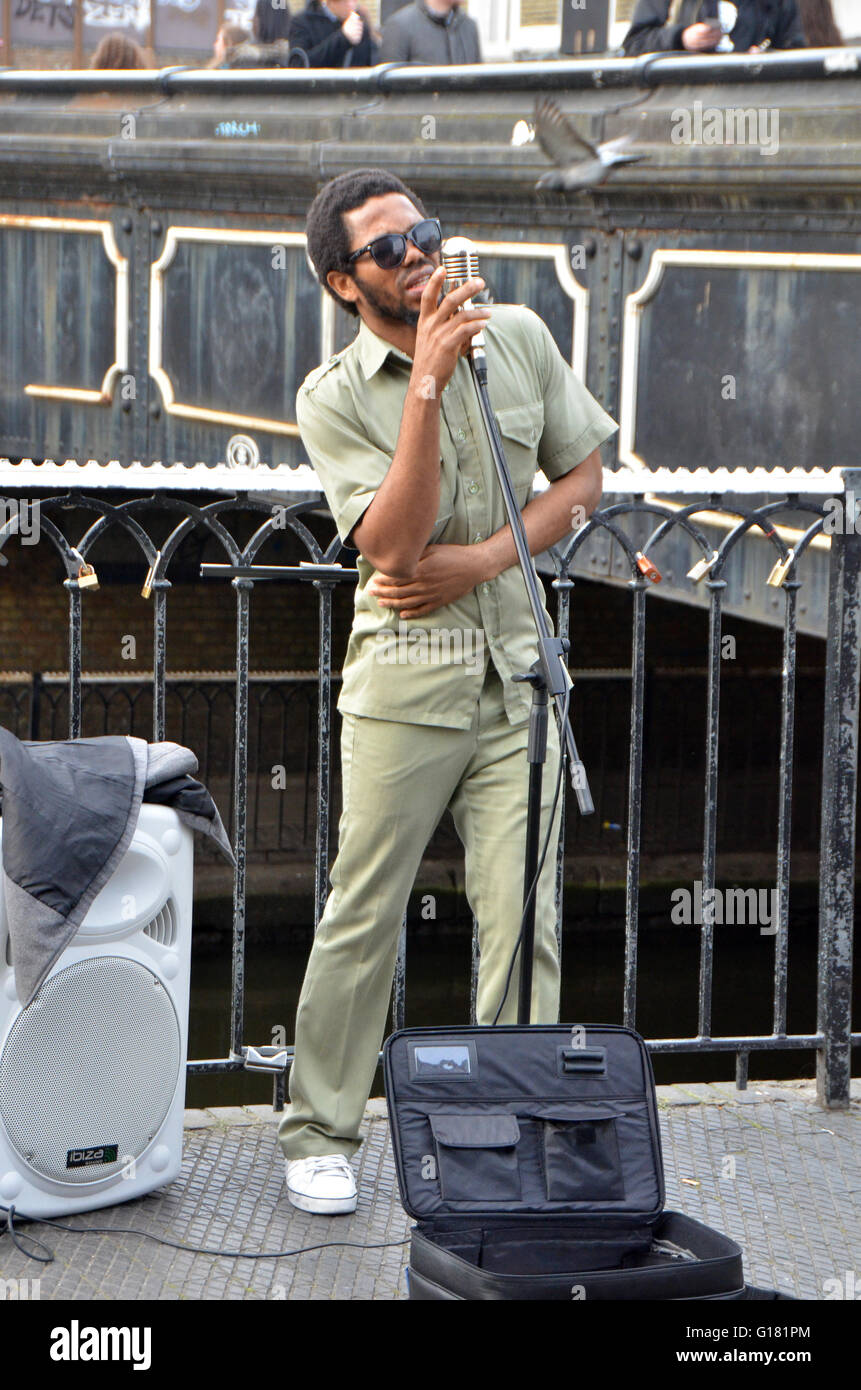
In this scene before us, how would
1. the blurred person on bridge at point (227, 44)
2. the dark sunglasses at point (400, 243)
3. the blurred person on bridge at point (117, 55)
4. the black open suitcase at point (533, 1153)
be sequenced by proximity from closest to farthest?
the black open suitcase at point (533, 1153) < the dark sunglasses at point (400, 243) < the blurred person on bridge at point (227, 44) < the blurred person on bridge at point (117, 55)

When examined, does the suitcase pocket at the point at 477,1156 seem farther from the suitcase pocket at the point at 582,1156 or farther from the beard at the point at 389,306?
the beard at the point at 389,306

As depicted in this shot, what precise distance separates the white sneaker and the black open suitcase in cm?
53

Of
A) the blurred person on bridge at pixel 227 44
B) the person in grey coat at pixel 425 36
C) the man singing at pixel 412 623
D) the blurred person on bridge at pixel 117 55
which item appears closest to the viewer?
the man singing at pixel 412 623

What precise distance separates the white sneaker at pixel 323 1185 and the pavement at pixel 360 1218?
26 millimetres

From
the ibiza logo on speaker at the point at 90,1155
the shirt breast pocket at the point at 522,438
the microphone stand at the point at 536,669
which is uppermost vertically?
the shirt breast pocket at the point at 522,438

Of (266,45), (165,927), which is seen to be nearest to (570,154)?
(266,45)

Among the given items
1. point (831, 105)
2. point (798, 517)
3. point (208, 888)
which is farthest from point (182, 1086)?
point (208, 888)

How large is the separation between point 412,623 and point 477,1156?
0.92 metres

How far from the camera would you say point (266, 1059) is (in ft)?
12.3

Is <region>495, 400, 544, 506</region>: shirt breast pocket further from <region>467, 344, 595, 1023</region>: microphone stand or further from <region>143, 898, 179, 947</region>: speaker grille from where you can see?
<region>143, 898, 179, 947</region>: speaker grille

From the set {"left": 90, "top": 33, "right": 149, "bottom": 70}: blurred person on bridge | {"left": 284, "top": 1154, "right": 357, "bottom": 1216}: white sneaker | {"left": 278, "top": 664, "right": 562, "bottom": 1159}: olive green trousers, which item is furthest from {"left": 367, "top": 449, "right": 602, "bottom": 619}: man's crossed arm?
{"left": 90, "top": 33, "right": 149, "bottom": 70}: blurred person on bridge

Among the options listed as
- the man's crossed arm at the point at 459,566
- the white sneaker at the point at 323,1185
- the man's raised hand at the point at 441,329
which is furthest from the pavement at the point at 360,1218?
the man's raised hand at the point at 441,329

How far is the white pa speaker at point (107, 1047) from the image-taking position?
311cm

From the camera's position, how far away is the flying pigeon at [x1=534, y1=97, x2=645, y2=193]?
25.7ft
